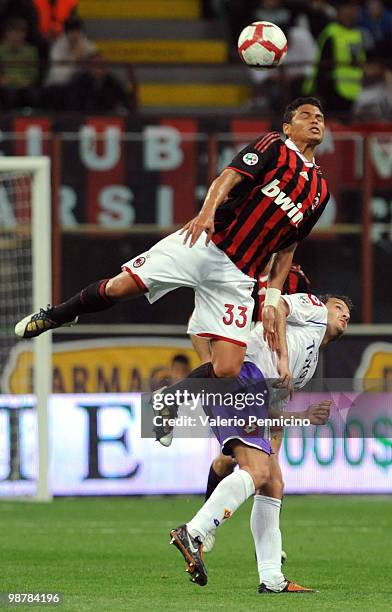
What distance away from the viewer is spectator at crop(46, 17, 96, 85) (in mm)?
17234

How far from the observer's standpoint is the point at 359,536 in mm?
11492

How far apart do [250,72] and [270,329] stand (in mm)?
11032

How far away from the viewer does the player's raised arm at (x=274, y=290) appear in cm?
793

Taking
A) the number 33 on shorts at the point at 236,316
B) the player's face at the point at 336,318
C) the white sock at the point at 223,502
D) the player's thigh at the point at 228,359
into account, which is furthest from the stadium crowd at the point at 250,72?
the white sock at the point at 223,502

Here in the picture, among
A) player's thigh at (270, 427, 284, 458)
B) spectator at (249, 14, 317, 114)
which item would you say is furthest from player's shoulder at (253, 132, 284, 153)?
spectator at (249, 14, 317, 114)

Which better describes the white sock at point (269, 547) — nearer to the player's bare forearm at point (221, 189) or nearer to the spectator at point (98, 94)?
the player's bare forearm at point (221, 189)

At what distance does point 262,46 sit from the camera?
8.77 meters

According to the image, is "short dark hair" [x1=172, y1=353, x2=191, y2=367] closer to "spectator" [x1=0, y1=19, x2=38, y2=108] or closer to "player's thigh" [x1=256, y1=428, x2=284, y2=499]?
"spectator" [x1=0, y1=19, x2=38, y2=108]

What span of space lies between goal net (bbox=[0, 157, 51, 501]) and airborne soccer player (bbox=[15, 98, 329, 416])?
18.3ft

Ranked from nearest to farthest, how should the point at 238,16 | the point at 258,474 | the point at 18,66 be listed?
the point at 258,474 → the point at 18,66 → the point at 238,16

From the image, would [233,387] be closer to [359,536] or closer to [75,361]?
[359,536]

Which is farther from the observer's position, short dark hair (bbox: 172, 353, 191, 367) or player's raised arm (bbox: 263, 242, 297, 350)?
short dark hair (bbox: 172, 353, 191, 367)

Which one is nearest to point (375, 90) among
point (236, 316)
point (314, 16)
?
point (314, 16)

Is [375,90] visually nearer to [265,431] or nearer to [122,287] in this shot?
[122,287]
